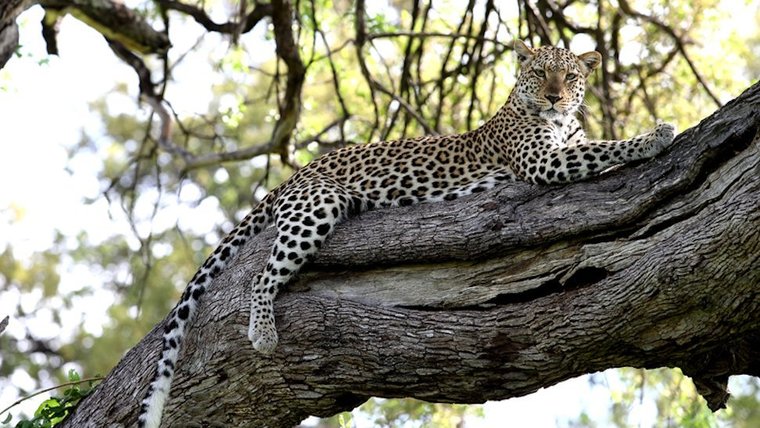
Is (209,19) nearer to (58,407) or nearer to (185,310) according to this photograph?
(185,310)

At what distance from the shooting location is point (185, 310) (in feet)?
24.6

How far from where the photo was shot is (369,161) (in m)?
8.23

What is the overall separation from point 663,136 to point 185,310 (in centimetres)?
323

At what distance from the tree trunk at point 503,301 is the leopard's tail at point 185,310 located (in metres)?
0.10

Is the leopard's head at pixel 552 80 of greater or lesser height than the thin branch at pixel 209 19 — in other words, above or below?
below

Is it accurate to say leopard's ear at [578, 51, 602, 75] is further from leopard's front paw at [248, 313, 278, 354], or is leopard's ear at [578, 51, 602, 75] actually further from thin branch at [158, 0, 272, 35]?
thin branch at [158, 0, 272, 35]

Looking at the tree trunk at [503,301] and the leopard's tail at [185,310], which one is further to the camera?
the leopard's tail at [185,310]

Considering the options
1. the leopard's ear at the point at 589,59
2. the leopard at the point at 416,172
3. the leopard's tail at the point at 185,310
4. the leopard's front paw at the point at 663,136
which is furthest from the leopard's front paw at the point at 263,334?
the leopard's ear at the point at 589,59

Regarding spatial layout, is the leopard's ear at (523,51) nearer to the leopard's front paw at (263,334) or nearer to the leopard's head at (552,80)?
the leopard's head at (552,80)

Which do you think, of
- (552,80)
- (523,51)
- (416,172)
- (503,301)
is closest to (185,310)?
(416,172)

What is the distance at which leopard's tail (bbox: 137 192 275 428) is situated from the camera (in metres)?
7.12

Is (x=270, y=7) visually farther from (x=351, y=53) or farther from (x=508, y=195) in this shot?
(x=351, y=53)

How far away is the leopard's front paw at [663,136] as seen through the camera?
6430 mm

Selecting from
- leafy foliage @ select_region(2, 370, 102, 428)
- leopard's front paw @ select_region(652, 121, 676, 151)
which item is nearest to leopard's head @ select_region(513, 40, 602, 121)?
leopard's front paw @ select_region(652, 121, 676, 151)
